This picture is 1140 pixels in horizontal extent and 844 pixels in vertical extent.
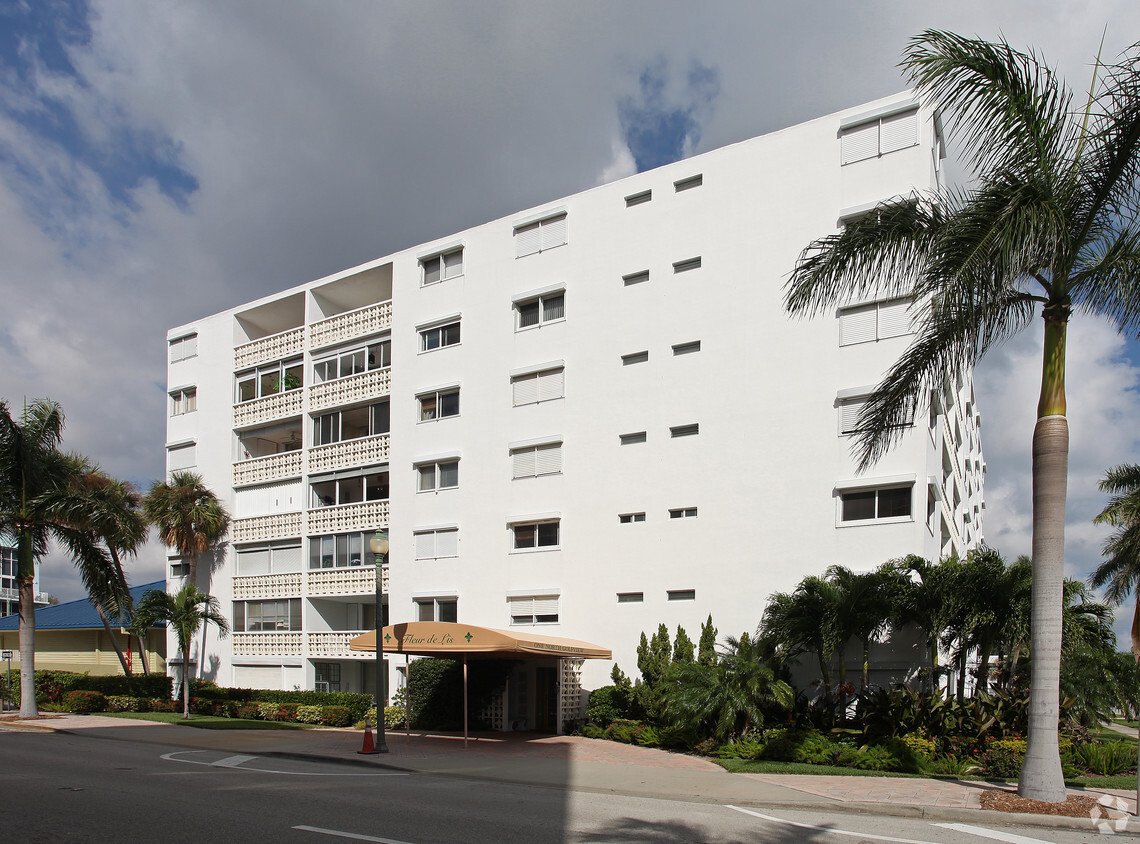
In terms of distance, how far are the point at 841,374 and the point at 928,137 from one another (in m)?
6.90

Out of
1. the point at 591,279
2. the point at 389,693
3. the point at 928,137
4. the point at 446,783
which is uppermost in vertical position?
the point at 928,137

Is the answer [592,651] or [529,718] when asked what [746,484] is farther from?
[529,718]

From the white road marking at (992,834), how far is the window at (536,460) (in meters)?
17.9

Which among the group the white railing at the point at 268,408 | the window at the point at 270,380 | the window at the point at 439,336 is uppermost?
the window at the point at 439,336

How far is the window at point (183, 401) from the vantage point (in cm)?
4103

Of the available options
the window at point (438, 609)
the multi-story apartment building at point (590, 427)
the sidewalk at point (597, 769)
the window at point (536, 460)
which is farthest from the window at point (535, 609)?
the window at point (536, 460)

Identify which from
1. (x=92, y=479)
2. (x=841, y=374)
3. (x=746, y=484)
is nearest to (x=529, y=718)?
(x=746, y=484)

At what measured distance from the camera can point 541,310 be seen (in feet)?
99.8

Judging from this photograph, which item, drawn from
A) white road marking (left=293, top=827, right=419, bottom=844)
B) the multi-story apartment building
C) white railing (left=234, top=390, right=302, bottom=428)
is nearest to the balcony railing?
the multi-story apartment building

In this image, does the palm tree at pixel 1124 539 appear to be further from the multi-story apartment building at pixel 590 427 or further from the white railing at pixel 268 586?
the white railing at pixel 268 586

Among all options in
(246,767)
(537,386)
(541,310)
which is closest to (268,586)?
(537,386)

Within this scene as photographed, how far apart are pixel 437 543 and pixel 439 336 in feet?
25.3

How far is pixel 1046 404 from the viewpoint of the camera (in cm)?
1388

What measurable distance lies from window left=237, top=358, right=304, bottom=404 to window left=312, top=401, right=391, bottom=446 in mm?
2005
